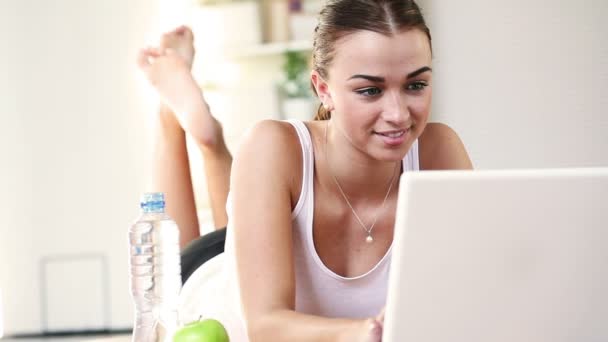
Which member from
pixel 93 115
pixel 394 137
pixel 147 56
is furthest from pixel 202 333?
pixel 93 115

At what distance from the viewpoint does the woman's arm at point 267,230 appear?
1.09 m

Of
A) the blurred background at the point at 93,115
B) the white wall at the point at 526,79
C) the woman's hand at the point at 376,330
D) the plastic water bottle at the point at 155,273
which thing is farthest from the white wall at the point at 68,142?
the woman's hand at the point at 376,330

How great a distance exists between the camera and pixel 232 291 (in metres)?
1.51

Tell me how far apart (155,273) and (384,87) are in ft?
2.57

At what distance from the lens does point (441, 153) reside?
1467 millimetres

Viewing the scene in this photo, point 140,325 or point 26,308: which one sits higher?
point 140,325

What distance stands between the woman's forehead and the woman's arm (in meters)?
0.21

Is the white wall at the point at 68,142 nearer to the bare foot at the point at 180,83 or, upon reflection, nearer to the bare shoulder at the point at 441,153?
the bare foot at the point at 180,83

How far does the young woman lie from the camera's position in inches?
43.8

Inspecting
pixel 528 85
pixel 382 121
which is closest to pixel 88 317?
pixel 528 85

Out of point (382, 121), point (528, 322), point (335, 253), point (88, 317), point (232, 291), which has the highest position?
point (382, 121)

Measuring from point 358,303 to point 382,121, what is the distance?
0.38 m

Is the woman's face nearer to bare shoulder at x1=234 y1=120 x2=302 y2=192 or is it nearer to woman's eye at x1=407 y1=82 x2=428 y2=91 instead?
woman's eye at x1=407 y1=82 x2=428 y2=91

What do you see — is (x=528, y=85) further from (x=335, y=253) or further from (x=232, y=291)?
(x=232, y=291)
